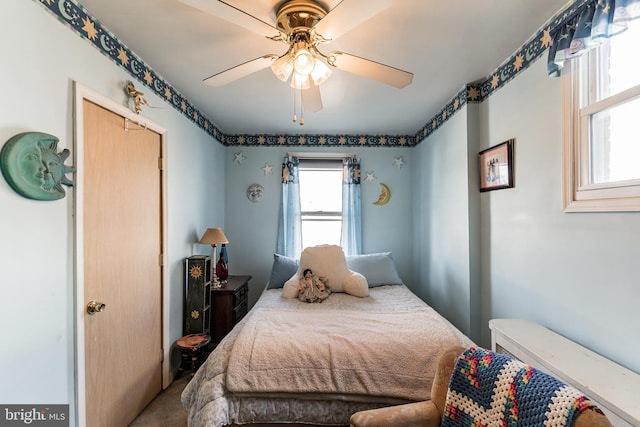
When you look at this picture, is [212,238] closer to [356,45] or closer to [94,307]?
[94,307]

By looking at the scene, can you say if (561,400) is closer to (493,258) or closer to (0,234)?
(493,258)

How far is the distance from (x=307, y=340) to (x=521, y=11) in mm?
2097

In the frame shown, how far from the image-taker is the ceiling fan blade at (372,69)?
1449 millimetres

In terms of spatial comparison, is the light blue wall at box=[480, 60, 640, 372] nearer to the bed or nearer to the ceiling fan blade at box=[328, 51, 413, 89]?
the bed

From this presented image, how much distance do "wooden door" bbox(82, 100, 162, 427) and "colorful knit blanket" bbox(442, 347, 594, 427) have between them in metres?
1.77

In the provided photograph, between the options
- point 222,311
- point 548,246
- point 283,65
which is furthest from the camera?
point 222,311

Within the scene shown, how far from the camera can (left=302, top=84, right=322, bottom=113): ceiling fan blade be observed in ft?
5.47

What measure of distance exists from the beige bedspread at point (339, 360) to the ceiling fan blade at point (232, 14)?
63.6 inches

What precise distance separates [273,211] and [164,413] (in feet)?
7.48

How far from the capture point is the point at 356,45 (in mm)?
1799

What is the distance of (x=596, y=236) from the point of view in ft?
4.43

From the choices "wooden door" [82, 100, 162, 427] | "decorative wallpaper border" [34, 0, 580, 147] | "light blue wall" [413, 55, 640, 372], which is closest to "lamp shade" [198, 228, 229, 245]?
"wooden door" [82, 100, 162, 427]

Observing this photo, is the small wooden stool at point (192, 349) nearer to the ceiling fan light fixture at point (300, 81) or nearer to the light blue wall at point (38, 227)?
the light blue wall at point (38, 227)

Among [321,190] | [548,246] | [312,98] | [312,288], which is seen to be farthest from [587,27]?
[321,190]
